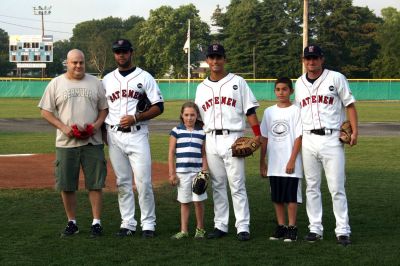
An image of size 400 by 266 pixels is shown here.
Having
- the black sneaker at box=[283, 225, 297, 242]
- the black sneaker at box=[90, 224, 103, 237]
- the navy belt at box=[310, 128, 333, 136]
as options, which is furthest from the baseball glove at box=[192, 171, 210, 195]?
the navy belt at box=[310, 128, 333, 136]

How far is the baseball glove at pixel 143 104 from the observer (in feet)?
21.1

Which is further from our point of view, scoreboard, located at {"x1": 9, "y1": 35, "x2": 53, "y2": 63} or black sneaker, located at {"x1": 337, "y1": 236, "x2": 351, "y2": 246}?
scoreboard, located at {"x1": 9, "y1": 35, "x2": 53, "y2": 63}

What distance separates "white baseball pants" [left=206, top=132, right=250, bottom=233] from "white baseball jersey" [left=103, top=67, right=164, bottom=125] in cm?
75

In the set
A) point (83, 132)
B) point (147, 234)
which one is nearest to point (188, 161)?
point (147, 234)

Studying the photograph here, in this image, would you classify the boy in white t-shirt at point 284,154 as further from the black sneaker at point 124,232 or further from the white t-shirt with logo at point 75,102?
the white t-shirt with logo at point 75,102

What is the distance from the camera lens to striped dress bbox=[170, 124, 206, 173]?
20.8ft

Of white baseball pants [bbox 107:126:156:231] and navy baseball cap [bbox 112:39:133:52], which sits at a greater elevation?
navy baseball cap [bbox 112:39:133:52]

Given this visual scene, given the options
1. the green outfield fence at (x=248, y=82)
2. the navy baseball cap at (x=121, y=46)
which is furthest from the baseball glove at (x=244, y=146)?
the green outfield fence at (x=248, y=82)

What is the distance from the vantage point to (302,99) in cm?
621

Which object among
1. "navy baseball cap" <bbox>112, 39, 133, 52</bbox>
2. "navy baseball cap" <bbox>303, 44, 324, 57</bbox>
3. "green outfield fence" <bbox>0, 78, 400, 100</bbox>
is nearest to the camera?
"navy baseball cap" <bbox>303, 44, 324, 57</bbox>

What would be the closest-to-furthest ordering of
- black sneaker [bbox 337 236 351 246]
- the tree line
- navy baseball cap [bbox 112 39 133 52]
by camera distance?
black sneaker [bbox 337 236 351 246] < navy baseball cap [bbox 112 39 133 52] < the tree line

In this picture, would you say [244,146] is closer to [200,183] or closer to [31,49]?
[200,183]

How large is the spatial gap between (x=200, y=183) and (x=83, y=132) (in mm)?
1237

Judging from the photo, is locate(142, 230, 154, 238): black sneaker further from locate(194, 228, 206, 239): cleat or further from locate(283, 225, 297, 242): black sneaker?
locate(283, 225, 297, 242): black sneaker
